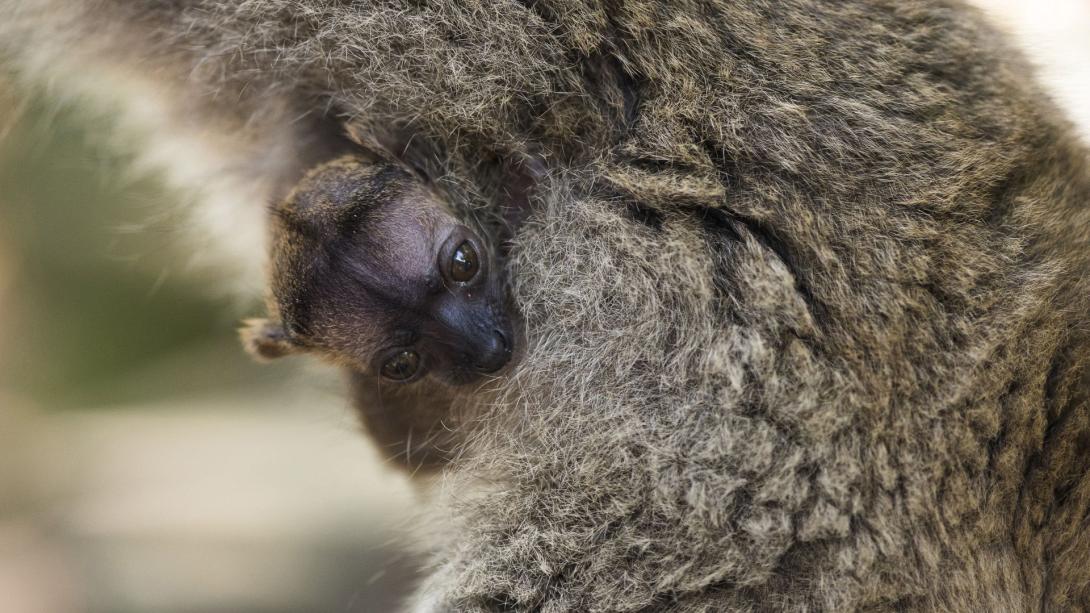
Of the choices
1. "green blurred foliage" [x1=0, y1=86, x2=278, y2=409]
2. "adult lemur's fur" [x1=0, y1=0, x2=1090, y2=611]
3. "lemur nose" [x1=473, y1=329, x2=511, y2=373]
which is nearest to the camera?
"adult lemur's fur" [x1=0, y1=0, x2=1090, y2=611]

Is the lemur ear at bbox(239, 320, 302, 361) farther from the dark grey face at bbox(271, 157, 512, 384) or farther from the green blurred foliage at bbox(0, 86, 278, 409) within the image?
the green blurred foliage at bbox(0, 86, 278, 409)

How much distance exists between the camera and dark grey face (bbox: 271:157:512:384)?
199cm

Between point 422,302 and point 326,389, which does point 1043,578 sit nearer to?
point 422,302

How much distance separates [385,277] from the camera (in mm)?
2031

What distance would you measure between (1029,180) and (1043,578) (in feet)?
2.27

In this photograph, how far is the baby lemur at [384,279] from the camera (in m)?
1.99

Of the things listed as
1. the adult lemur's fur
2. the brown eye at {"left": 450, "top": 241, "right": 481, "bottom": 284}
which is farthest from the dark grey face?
the adult lemur's fur

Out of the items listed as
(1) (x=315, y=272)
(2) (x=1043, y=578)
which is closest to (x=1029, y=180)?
(2) (x=1043, y=578)

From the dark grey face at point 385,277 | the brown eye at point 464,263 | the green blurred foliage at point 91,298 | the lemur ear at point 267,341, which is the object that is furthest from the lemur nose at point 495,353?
the green blurred foliage at point 91,298

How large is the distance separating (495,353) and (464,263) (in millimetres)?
195

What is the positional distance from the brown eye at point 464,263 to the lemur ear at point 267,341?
402 mm

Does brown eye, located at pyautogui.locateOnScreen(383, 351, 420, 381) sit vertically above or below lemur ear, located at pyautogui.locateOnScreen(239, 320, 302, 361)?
above

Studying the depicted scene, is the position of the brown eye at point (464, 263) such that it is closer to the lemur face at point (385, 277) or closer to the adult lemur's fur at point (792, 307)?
the lemur face at point (385, 277)

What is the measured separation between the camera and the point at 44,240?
139 inches
